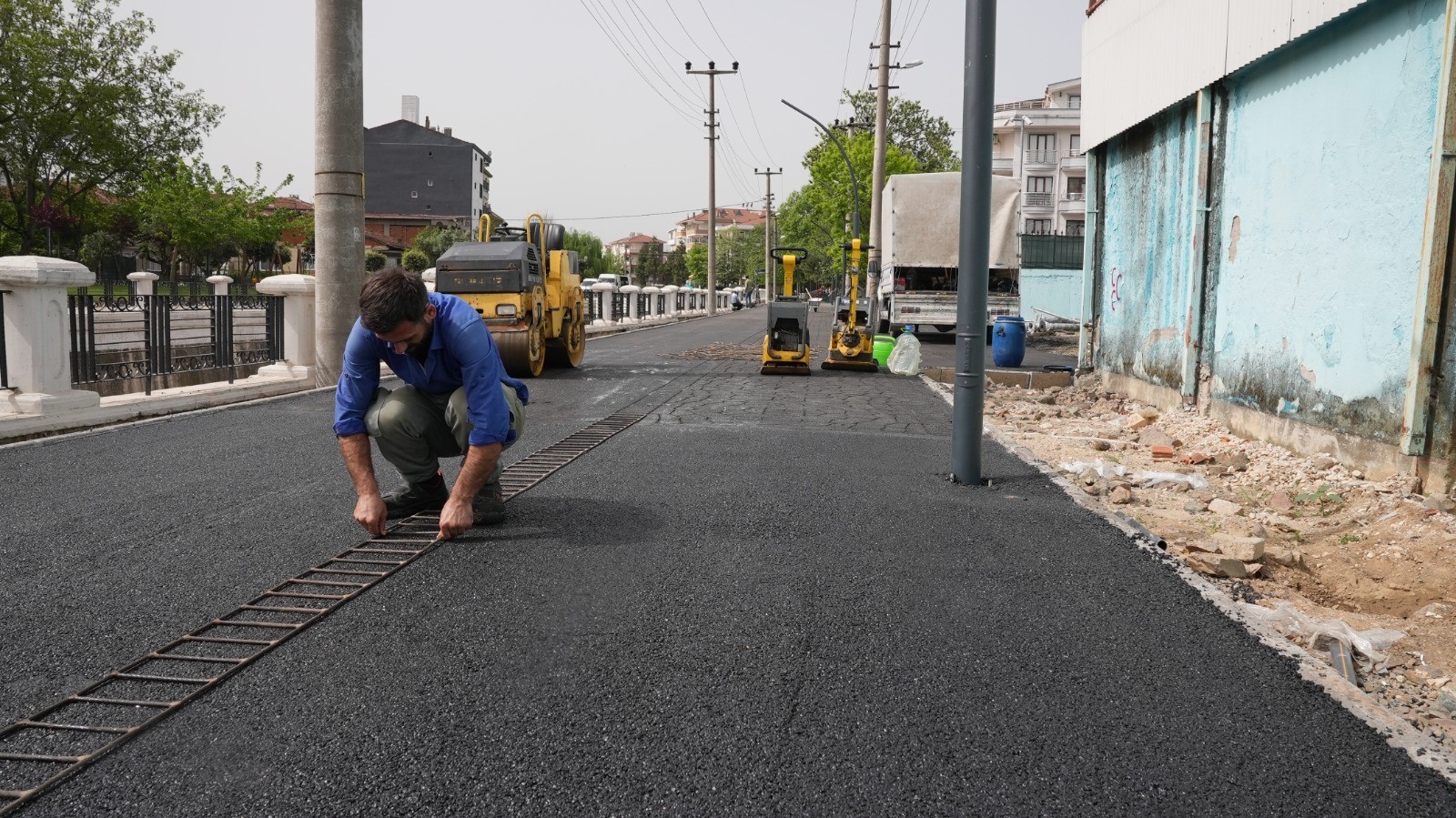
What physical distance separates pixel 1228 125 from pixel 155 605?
8.90 m

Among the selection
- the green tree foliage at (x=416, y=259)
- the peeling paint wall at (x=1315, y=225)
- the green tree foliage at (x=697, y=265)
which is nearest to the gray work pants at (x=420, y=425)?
the peeling paint wall at (x=1315, y=225)

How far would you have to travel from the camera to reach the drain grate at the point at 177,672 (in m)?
2.70

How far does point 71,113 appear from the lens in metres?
39.0

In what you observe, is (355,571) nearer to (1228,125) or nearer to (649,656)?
(649,656)

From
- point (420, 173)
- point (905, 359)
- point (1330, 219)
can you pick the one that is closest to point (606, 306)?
point (905, 359)

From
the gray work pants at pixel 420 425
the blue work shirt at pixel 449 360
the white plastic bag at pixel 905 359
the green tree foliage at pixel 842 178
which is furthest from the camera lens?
the green tree foliage at pixel 842 178

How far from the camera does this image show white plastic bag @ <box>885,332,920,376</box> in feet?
51.6

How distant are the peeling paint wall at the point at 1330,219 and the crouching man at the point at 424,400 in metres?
5.29

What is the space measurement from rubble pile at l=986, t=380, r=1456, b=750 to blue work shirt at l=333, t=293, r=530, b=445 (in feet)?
11.0

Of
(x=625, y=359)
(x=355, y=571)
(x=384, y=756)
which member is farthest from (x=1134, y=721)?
(x=625, y=359)

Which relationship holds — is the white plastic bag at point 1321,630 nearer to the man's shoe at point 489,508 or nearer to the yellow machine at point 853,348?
the man's shoe at point 489,508

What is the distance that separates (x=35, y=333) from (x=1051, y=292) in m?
24.7

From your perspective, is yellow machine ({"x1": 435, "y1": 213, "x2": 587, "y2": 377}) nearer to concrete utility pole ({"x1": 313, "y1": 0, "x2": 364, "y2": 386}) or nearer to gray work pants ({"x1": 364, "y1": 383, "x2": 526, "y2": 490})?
concrete utility pole ({"x1": 313, "y1": 0, "x2": 364, "y2": 386})

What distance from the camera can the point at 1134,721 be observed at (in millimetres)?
3070
